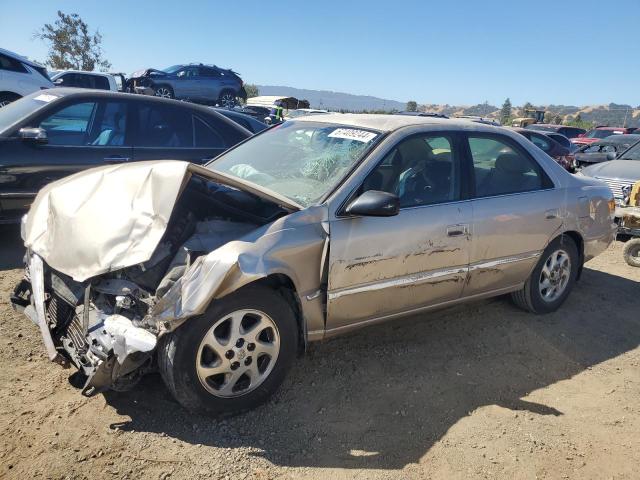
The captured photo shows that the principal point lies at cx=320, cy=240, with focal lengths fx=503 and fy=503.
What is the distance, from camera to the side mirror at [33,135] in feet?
16.0

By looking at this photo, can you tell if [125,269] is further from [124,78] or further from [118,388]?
[124,78]

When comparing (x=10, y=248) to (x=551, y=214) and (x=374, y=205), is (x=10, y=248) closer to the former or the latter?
(x=374, y=205)

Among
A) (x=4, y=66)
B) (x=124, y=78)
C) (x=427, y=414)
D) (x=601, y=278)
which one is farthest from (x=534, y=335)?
(x=124, y=78)

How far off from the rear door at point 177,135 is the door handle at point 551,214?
12.0ft

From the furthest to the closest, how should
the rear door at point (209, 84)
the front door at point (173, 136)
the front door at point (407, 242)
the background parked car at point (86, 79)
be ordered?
1. the rear door at point (209, 84)
2. the background parked car at point (86, 79)
3. the front door at point (173, 136)
4. the front door at point (407, 242)

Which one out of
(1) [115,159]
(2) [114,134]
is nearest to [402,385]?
(1) [115,159]

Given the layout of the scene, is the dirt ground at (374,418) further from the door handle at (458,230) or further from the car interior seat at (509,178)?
the car interior seat at (509,178)

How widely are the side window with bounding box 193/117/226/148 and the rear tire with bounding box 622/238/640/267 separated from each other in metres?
5.21

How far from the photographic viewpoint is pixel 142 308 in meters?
2.65

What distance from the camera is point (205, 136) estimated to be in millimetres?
5992

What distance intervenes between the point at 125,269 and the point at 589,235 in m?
3.97

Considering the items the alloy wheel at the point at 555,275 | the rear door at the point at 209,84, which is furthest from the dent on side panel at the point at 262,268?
the rear door at the point at 209,84

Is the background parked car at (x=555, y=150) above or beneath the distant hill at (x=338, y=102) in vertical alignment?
beneath

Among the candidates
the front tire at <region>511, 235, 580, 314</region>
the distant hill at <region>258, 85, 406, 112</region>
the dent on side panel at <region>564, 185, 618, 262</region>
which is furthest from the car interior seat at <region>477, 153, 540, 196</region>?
the distant hill at <region>258, 85, 406, 112</region>
